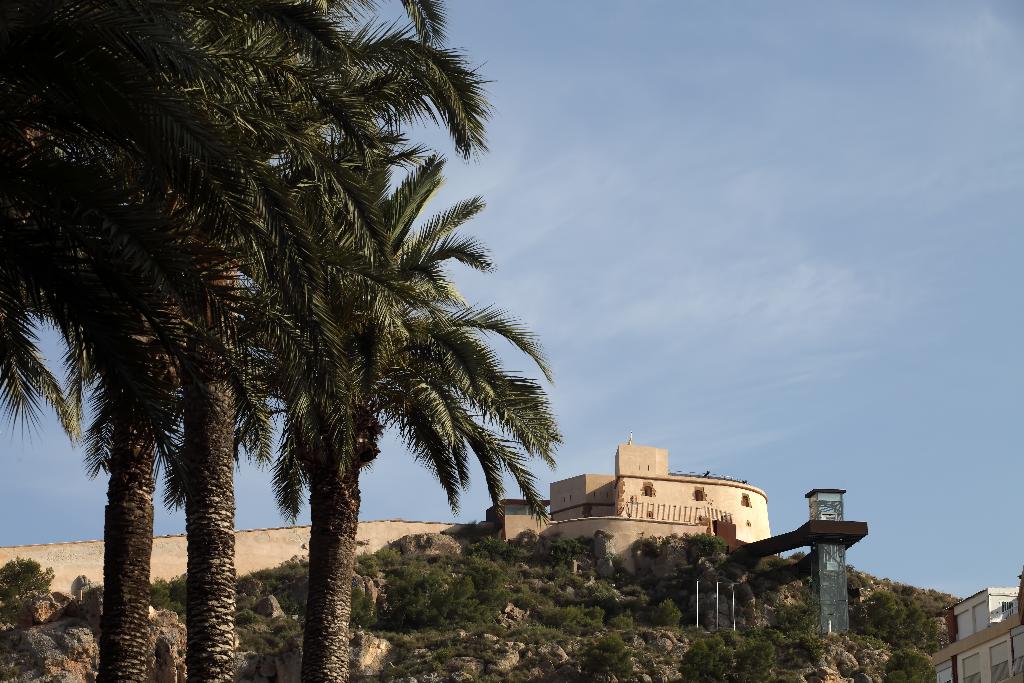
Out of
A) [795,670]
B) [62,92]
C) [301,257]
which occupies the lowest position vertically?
[795,670]

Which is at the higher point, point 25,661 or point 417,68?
point 417,68

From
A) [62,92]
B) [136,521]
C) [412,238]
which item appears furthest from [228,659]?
[62,92]

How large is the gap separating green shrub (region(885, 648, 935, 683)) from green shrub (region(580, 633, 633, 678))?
1137 centimetres

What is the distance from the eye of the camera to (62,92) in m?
9.66

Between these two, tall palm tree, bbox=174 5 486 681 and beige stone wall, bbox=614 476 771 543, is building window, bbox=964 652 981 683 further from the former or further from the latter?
beige stone wall, bbox=614 476 771 543

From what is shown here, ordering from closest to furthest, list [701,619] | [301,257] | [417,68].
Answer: [301,257], [417,68], [701,619]

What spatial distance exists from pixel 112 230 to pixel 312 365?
79.6 inches

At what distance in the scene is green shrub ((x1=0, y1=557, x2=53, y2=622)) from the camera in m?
60.0

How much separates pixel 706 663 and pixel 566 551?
19.3 metres

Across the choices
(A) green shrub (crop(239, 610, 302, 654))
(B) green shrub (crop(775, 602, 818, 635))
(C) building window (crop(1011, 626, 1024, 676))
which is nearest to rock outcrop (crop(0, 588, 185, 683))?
(C) building window (crop(1011, 626, 1024, 676))

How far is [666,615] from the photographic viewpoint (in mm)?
74625

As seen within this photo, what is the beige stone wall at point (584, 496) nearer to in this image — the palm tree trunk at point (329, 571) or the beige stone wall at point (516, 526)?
the beige stone wall at point (516, 526)

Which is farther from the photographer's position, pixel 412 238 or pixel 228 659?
pixel 412 238

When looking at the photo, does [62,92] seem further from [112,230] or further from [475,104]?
[475,104]
